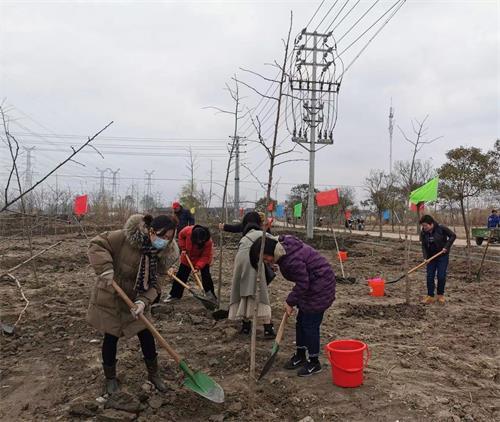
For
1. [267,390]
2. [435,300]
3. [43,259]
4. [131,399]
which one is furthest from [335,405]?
[43,259]

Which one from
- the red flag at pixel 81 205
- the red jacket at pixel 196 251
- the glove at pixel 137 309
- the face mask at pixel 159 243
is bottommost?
the glove at pixel 137 309

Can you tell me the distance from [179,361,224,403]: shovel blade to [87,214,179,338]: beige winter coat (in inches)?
19.2

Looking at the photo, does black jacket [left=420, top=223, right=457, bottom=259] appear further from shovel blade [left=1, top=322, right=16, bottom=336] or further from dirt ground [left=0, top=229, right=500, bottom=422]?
shovel blade [left=1, top=322, right=16, bottom=336]

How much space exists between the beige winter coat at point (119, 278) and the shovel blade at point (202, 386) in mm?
487

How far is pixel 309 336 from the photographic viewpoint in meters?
3.63

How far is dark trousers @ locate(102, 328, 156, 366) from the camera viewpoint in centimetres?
316

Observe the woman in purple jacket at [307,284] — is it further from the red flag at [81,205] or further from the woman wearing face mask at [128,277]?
the red flag at [81,205]

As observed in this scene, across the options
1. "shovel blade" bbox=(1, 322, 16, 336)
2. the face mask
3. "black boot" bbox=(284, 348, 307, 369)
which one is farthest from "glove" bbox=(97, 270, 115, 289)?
"shovel blade" bbox=(1, 322, 16, 336)

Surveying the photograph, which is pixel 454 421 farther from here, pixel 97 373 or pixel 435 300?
pixel 435 300

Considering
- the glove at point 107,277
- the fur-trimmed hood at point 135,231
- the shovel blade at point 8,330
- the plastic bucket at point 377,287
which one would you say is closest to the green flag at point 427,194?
the plastic bucket at point 377,287

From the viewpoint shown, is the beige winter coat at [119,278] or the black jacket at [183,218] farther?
the black jacket at [183,218]

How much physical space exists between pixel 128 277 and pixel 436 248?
507cm

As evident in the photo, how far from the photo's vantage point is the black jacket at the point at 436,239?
660 centimetres

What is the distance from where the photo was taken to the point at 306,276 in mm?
3486
